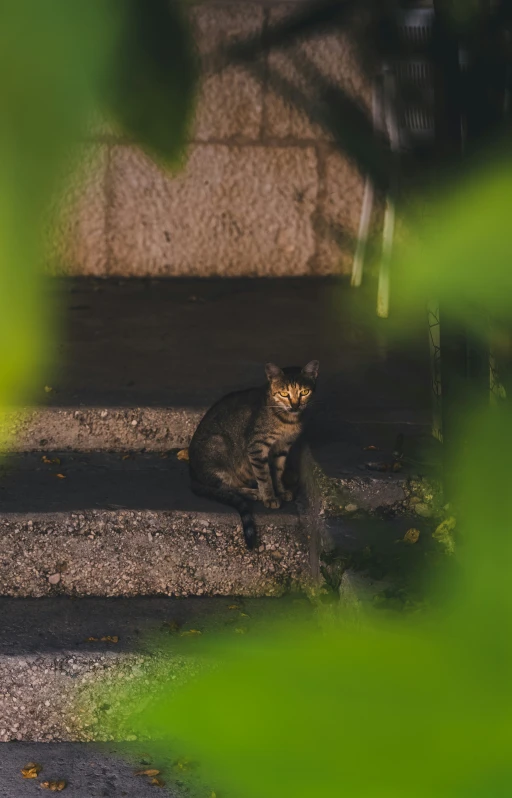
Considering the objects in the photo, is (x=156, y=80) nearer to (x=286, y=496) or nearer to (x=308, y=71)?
(x=308, y=71)

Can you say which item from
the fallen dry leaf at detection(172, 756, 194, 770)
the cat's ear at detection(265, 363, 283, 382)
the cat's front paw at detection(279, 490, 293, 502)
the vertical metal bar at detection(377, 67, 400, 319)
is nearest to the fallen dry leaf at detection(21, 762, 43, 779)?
the cat's front paw at detection(279, 490, 293, 502)

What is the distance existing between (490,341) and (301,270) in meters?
5.58

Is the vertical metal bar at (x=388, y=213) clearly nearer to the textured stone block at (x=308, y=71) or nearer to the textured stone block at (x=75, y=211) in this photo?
→ the textured stone block at (x=308, y=71)

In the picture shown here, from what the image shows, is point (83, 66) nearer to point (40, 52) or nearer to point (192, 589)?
point (40, 52)

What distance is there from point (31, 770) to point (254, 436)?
1500 mm

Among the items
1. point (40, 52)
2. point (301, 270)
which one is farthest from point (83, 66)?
point (301, 270)

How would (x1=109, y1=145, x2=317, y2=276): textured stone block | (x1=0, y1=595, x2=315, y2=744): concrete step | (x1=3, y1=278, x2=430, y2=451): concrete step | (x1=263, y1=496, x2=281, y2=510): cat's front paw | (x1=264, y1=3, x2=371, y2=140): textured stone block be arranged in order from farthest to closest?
(x1=109, y1=145, x2=317, y2=276): textured stone block, (x1=3, y1=278, x2=430, y2=451): concrete step, (x1=263, y1=496, x2=281, y2=510): cat's front paw, (x1=0, y1=595, x2=315, y2=744): concrete step, (x1=264, y1=3, x2=371, y2=140): textured stone block

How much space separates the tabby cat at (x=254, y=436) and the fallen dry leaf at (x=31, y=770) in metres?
1.12

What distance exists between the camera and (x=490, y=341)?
1.32ft

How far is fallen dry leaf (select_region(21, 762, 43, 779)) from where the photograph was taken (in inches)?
110

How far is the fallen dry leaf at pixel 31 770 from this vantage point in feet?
9.20

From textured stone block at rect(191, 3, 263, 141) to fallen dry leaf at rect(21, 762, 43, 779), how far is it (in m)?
2.45

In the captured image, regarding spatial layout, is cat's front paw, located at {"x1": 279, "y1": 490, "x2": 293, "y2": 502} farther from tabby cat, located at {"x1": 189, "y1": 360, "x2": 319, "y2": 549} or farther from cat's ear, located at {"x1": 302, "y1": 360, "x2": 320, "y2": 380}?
cat's ear, located at {"x1": 302, "y1": 360, "x2": 320, "y2": 380}

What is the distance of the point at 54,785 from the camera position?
276cm
